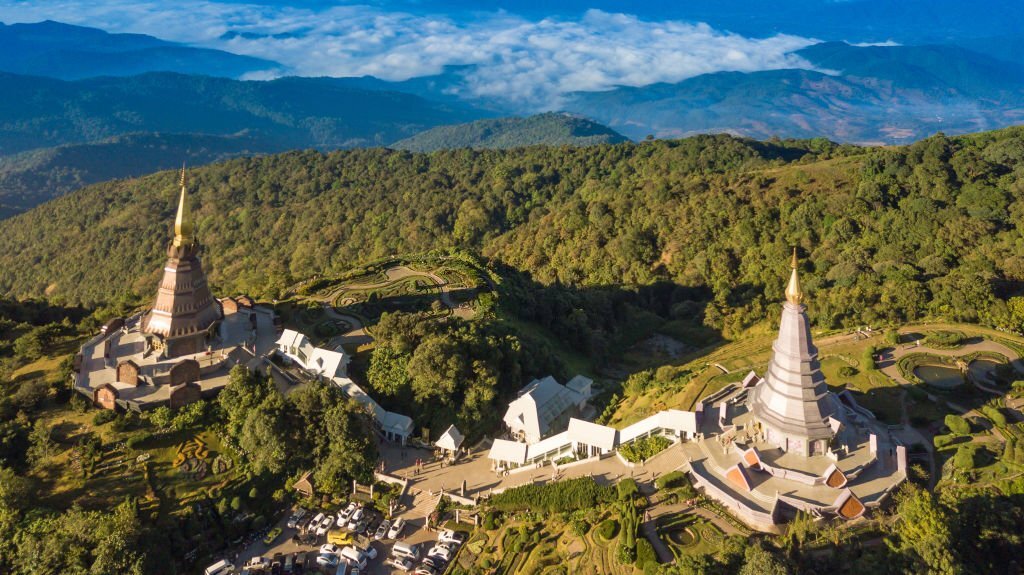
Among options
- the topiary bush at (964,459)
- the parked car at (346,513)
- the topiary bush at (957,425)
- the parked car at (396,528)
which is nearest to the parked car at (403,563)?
the parked car at (396,528)

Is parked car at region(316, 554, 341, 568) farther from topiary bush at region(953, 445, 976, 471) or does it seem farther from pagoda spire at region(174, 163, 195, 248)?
topiary bush at region(953, 445, 976, 471)

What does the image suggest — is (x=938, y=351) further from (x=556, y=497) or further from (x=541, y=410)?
(x=556, y=497)

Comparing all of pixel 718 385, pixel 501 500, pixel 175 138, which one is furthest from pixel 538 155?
pixel 175 138

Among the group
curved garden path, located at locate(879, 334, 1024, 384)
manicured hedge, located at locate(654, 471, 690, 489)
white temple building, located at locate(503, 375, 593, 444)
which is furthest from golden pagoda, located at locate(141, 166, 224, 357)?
curved garden path, located at locate(879, 334, 1024, 384)

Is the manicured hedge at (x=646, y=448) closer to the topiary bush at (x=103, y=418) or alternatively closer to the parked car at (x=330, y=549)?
the parked car at (x=330, y=549)

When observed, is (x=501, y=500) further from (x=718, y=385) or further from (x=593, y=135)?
(x=593, y=135)
